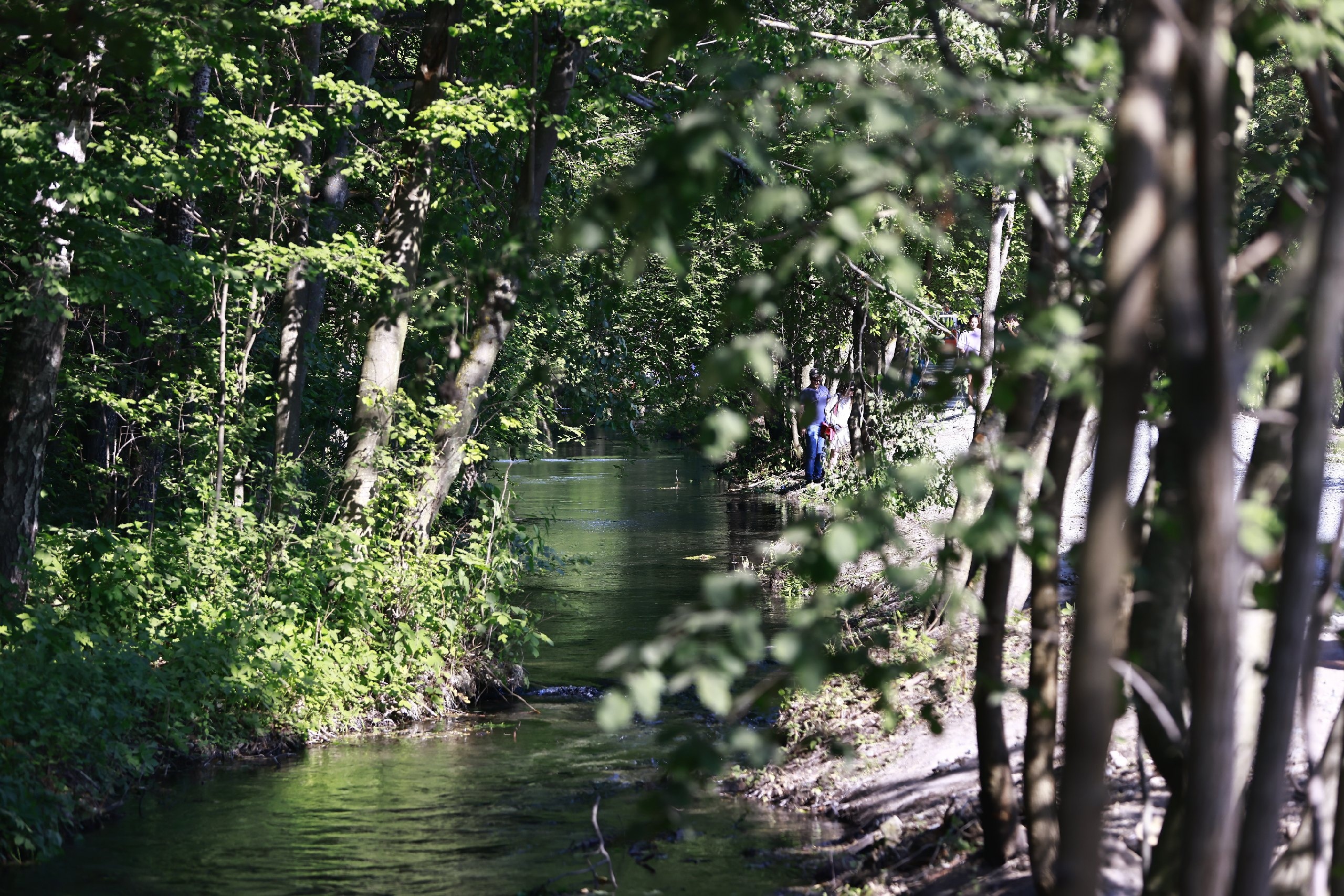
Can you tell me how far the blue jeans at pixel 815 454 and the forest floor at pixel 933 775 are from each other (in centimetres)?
1683

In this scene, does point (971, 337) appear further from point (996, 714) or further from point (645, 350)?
point (996, 714)

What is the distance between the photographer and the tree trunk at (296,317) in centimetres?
1369

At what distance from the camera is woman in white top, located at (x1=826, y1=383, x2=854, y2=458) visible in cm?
2817

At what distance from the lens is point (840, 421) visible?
2927 centimetres

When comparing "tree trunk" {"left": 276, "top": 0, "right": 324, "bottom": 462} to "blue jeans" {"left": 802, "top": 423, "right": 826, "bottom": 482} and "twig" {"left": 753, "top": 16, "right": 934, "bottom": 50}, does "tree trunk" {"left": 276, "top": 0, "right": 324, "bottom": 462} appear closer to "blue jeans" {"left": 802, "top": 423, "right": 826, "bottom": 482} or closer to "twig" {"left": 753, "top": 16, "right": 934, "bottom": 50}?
"twig" {"left": 753, "top": 16, "right": 934, "bottom": 50}

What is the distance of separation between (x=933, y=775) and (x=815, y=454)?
2268cm

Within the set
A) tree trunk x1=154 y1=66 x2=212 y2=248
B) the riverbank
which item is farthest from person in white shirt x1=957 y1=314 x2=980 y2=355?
tree trunk x1=154 y1=66 x2=212 y2=248

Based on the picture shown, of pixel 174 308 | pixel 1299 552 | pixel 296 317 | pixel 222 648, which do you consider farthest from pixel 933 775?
pixel 174 308

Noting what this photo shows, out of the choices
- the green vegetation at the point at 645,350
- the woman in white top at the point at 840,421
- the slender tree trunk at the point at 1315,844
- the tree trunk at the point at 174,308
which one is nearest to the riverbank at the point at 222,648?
the green vegetation at the point at 645,350

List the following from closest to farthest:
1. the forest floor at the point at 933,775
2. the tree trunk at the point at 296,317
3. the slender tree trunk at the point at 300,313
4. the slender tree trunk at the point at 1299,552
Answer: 1. the slender tree trunk at the point at 1299,552
2. the forest floor at the point at 933,775
3. the tree trunk at the point at 296,317
4. the slender tree trunk at the point at 300,313

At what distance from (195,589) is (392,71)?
31.6 feet

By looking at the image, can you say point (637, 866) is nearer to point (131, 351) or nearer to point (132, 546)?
point (132, 546)

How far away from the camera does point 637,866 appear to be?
8.45 metres

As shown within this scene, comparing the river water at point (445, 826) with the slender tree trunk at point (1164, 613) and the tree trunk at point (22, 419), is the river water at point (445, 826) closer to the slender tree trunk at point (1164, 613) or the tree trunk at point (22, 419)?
the tree trunk at point (22, 419)
